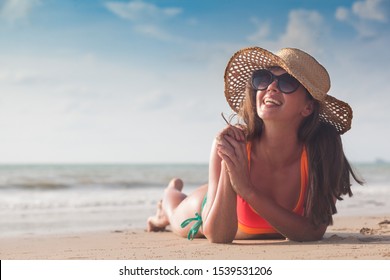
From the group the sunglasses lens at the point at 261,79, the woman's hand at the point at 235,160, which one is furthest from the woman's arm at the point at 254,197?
the sunglasses lens at the point at 261,79

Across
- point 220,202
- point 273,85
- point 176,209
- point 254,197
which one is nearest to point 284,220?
point 254,197

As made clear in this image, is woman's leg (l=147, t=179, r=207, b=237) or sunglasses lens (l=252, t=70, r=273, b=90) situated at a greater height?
sunglasses lens (l=252, t=70, r=273, b=90)

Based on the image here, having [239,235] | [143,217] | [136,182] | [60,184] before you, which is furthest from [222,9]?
[136,182]

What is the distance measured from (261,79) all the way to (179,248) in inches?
48.0

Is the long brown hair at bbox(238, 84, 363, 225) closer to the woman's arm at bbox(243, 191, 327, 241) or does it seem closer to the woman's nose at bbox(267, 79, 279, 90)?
the woman's arm at bbox(243, 191, 327, 241)

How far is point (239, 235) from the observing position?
368 cm

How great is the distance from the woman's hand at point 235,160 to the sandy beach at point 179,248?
1.29 ft

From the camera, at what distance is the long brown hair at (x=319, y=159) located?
338cm

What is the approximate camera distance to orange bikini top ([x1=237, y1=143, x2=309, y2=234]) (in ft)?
11.4

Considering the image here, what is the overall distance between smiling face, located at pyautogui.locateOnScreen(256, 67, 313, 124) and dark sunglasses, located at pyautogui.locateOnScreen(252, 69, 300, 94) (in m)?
0.02

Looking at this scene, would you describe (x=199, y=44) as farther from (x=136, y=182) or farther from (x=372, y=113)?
(x=136, y=182)

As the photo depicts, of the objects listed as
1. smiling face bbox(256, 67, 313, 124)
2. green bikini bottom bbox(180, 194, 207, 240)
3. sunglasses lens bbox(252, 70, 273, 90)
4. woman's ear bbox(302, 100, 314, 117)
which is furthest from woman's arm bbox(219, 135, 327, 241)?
green bikini bottom bbox(180, 194, 207, 240)

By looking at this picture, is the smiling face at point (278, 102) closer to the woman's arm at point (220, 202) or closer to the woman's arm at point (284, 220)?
the woman's arm at point (220, 202)

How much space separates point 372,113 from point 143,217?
13.1 ft
